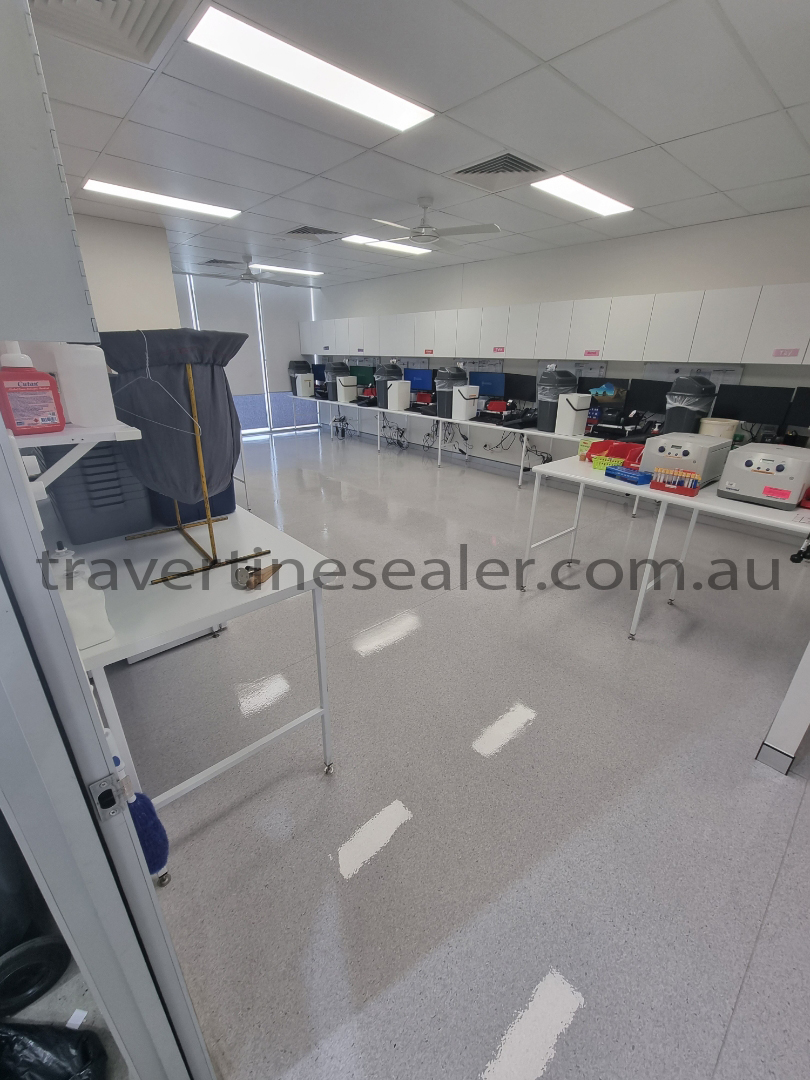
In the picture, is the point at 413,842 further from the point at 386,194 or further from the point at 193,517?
the point at 386,194

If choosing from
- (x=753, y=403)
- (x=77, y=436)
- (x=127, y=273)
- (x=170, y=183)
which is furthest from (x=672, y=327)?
(x=127, y=273)

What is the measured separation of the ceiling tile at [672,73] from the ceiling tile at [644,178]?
15.2 inches

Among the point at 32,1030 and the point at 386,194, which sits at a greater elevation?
the point at 386,194

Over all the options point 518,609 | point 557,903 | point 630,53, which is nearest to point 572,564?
point 518,609

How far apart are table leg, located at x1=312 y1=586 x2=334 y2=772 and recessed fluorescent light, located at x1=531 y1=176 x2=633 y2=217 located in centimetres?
334

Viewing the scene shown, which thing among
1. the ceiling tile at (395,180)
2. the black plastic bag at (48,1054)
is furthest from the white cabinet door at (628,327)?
the black plastic bag at (48,1054)

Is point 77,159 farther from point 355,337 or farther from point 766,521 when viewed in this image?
point 355,337

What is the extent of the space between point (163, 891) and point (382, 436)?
711cm

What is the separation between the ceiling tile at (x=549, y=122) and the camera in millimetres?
2010

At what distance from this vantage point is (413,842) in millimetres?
1461

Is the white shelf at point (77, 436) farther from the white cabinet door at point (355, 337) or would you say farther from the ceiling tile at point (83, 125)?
the white cabinet door at point (355, 337)

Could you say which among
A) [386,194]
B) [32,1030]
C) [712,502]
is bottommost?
[32,1030]

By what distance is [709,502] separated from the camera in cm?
232

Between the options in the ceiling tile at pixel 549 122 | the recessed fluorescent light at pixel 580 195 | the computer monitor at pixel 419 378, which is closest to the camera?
the ceiling tile at pixel 549 122
